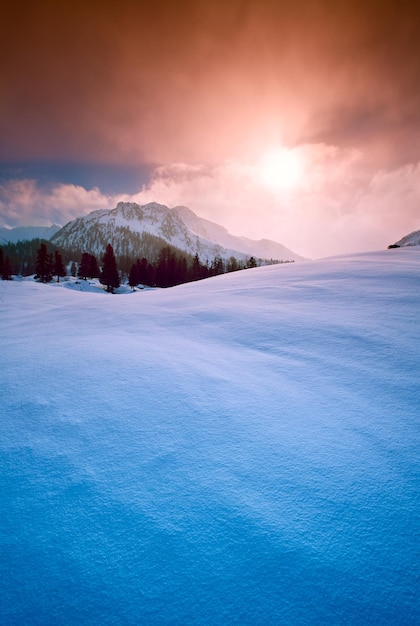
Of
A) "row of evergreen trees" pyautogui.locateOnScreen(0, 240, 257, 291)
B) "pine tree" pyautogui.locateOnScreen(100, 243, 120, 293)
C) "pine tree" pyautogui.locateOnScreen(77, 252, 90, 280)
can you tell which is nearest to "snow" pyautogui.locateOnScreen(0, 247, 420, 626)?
"row of evergreen trees" pyautogui.locateOnScreen(0, 240, 257, 291)

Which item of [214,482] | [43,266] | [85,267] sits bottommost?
[214,482]

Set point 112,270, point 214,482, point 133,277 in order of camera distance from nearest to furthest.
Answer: point 214,482 < point 112,270 < point 133,277

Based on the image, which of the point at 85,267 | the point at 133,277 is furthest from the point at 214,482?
the point at 85,267

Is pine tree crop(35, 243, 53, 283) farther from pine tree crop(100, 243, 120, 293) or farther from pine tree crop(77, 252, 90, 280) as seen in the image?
pine tree crop(100, 243, 120, 293)

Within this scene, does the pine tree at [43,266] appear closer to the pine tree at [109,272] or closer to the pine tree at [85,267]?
the pine tree at [85,267]

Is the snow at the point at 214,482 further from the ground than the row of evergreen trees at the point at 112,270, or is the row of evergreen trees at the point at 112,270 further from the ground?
the row of evergreen trees at the point at 112,270

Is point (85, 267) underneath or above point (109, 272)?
A: above

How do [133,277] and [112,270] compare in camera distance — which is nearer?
[112,270]

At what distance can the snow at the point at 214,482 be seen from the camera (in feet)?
3.76

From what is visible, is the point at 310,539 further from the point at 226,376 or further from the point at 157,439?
the point at 226,376

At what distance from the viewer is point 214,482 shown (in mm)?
1591

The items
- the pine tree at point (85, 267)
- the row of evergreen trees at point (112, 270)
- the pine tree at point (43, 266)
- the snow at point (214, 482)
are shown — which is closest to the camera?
the snow at point (214, 482)

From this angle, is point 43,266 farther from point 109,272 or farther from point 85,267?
point 109,272

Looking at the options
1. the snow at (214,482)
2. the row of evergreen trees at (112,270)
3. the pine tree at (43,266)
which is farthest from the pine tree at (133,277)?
the snow at (214,482)
